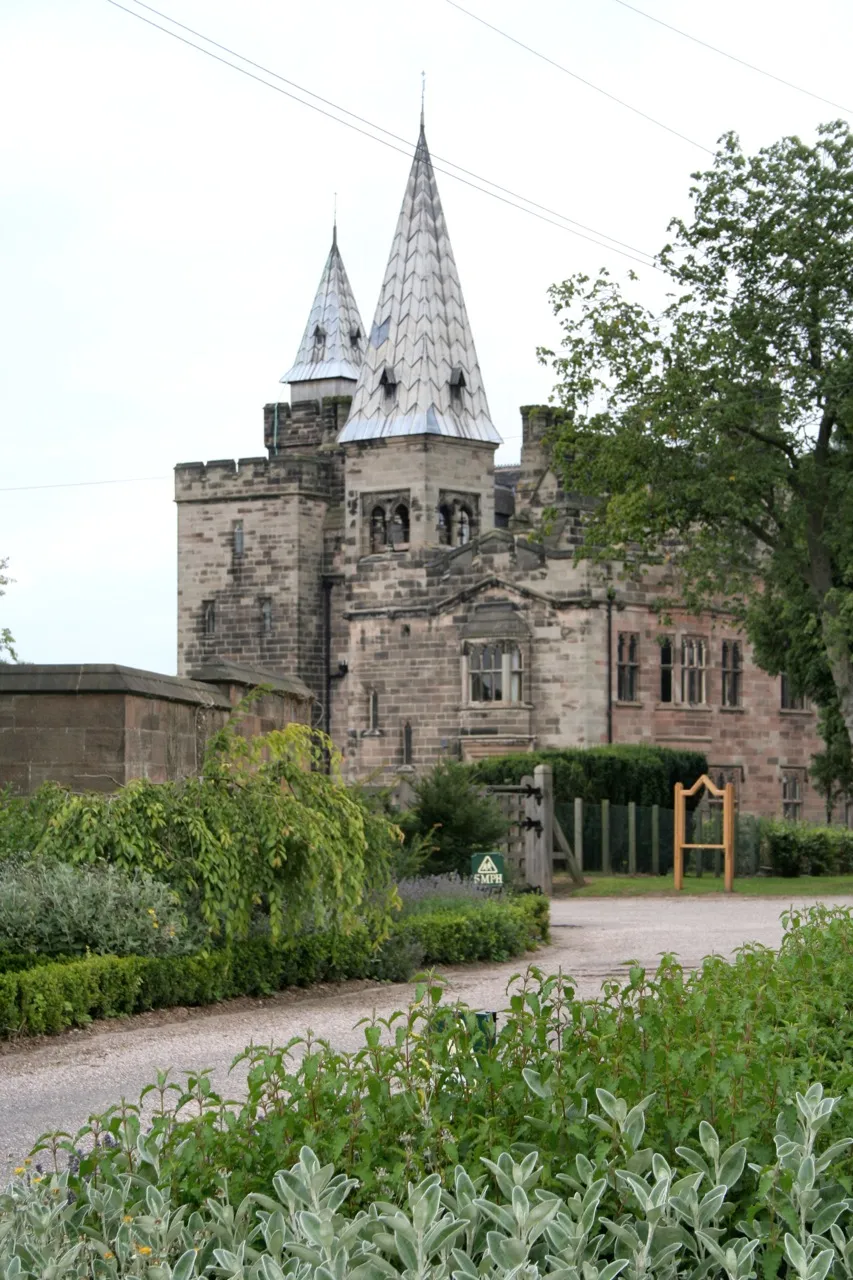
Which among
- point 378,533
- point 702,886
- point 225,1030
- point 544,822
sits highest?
point 378,533

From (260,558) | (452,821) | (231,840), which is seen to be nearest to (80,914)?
(231,840)

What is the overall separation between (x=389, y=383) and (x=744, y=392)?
18797 millimetres

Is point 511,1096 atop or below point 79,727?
below

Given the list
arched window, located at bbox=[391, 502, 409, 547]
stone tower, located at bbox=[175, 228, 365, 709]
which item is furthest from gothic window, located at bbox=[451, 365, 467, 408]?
stone tower, located at bbox=[175, 228, 365, 709]

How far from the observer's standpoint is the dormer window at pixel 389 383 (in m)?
50.2

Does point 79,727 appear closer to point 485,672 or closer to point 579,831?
point 579,831

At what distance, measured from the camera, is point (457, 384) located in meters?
50.3

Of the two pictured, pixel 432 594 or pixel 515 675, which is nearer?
pixel 515 675

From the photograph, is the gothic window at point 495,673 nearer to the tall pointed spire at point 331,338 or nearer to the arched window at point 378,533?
the arched window at point 378,533

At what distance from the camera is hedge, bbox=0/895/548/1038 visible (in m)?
11.9

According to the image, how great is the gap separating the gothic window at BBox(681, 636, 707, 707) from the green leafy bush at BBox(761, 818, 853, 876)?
9088mm

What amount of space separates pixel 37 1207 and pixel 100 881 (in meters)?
8.61

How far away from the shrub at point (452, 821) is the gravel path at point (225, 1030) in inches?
66.8

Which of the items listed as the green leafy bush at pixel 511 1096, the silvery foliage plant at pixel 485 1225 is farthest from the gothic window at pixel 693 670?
the silvery foliage plant at pixel 485 1225
